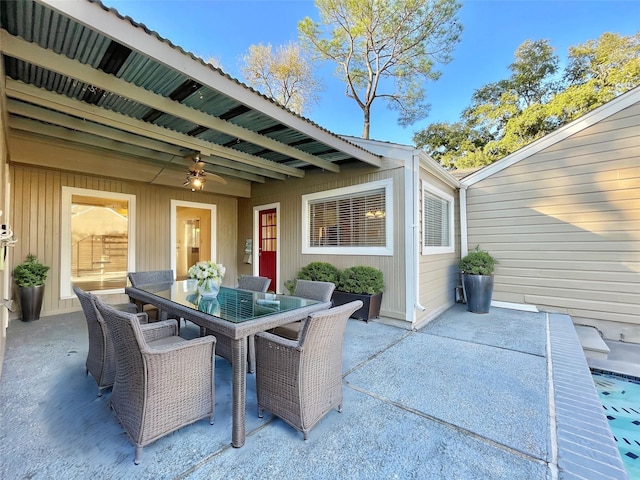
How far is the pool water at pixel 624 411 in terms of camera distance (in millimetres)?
2238

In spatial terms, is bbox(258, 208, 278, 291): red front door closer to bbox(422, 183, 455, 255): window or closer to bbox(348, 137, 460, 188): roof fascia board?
bbox(348, 137, 460, 188): roof fascia board

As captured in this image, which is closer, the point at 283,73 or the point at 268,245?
the point at 268,245

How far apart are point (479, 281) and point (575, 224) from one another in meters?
1.80

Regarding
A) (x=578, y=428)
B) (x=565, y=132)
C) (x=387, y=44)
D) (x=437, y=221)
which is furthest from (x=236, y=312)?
(x=387, y=44)

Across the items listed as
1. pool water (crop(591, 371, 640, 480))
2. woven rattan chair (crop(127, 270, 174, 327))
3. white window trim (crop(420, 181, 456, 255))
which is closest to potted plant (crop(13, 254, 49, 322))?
woven rattan chair (crop(127, 270, 174, 327))

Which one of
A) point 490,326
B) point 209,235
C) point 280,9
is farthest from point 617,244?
point 280,9

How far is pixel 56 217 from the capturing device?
15.6 ft

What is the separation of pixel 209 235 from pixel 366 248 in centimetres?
426

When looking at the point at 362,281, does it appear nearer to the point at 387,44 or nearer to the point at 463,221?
the point at 463,221

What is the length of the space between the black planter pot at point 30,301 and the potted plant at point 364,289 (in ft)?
15.1

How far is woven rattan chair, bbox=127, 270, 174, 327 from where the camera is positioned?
343 centimetres

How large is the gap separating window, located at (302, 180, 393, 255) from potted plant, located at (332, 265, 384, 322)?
400mm

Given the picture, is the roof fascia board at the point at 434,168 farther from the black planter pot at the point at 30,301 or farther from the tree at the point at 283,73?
the tree at the point at 283,73

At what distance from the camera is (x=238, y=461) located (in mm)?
1578
